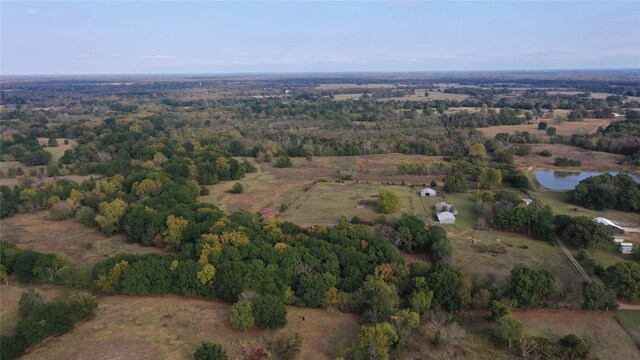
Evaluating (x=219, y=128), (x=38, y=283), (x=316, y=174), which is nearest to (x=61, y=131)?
(x=219, y=128)

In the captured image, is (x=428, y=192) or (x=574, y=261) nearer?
(x=574, y=261)

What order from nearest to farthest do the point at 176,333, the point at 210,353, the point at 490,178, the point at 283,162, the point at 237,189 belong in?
the point at 210,353 < the point at 176,333 < the point at 490,178 < the point at 237,189 < the point at 283,162

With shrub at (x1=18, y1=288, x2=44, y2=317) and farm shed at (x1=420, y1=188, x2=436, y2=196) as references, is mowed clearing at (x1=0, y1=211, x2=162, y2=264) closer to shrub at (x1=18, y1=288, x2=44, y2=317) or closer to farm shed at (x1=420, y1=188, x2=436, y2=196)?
shrub at (x1=18, y1=288, x2=44, y2=317)

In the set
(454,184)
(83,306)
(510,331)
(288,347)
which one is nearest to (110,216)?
(83,306)

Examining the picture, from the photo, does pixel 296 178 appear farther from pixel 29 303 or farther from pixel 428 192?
pixel 29 303

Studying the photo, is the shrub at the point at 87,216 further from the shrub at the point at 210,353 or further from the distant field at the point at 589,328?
the distant field at the point at 589,328

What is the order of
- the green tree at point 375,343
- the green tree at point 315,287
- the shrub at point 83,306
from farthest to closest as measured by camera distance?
the green tree at point 315,287
the shrub at point 83,306
the green tree at point 375,343

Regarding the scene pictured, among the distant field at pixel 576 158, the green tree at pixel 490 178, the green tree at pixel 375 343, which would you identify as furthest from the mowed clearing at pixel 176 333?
the distant field at pixel 576 158
